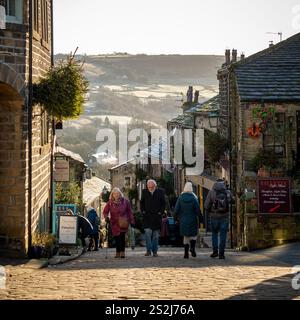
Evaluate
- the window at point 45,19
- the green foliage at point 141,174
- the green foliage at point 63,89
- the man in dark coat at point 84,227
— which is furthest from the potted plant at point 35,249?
the green foliage at point 141,174

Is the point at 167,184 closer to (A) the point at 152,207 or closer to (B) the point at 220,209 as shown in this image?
(A) the point at 152,207

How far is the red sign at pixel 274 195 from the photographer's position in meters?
19.8

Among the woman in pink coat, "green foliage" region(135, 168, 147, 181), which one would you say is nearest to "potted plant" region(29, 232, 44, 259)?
the woman in pink coat

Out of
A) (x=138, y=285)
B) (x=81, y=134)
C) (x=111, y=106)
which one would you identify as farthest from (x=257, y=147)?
(x=111, y=106)

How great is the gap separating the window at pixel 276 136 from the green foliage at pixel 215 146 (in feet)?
11.6

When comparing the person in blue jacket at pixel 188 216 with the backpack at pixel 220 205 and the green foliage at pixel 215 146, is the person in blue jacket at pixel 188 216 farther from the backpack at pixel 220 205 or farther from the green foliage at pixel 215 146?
the green foliage at pixel 215 146

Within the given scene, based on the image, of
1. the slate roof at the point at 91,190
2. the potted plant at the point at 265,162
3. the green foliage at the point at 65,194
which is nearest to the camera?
the potted plant at the point at 265,162

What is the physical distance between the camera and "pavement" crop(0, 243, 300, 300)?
8.27 m

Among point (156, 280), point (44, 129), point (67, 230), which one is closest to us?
point (156, 280)

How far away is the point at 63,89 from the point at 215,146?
1273 centimetres

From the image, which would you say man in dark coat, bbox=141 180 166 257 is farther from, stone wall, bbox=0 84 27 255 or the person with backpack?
stone wall, bbox=0 84 27 255

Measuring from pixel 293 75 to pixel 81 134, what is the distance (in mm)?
69681

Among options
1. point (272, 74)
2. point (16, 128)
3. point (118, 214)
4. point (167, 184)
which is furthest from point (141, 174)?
point (16, 128)

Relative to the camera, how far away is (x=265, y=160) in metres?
21.3
